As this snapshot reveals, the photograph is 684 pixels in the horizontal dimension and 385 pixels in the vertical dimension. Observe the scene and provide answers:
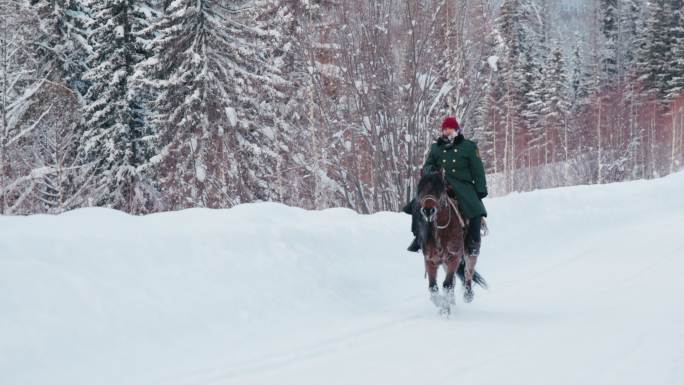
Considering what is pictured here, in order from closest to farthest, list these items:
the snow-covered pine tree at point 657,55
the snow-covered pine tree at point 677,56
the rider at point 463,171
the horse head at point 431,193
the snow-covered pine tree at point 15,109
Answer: the horse head at point 431,193 → the rider at point 463,171 → the snow-covered pine tree at point 15,109 → the snow-covered pine tree at point 677,56 → the snow-covered pine tree at point 657,55

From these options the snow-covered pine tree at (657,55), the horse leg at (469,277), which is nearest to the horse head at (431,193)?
the horse leg at (469,277)

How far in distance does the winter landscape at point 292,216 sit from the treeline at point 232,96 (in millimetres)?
94

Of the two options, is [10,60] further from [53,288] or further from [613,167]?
[613,167]

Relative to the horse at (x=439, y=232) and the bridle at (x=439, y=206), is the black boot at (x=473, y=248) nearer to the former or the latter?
the horse at (x=439, y=232)

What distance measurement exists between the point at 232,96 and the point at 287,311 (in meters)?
17.7

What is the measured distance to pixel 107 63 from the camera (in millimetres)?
26500

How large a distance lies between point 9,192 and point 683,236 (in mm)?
18500

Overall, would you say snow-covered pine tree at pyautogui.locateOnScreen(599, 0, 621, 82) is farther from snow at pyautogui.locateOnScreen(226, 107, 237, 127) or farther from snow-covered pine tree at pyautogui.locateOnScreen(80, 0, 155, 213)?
snow at pyautogui.locateOnScreen(226, 107, 237, 127)

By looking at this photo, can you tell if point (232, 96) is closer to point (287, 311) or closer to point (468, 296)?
point (468, 296)

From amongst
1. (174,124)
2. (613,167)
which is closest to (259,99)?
(174,124)

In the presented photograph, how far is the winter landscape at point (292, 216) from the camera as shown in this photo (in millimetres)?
5836

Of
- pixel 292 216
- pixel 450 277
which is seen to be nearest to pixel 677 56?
pixel 292 216

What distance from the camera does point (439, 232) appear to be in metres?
8.16

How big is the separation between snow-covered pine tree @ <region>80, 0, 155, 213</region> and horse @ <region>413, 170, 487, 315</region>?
19.0m
